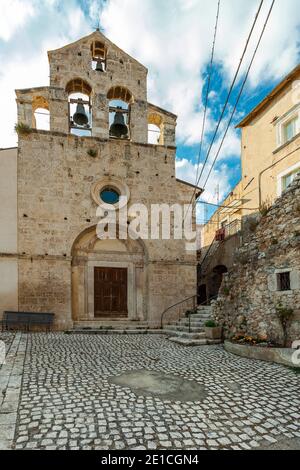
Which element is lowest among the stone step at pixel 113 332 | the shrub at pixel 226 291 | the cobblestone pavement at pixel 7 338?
the stone step at pixel 113 332

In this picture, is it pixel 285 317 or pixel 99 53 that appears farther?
pixel 99 53

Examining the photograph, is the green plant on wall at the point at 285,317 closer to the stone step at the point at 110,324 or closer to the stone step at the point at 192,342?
the stone step at the point at 192,342

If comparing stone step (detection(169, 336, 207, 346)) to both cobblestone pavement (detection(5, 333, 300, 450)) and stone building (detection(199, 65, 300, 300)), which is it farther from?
stone building (detection(199, 65, 300, 300))

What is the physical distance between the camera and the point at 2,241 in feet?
36.7

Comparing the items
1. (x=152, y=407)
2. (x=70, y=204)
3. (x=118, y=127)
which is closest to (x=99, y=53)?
(x=118, y=127)

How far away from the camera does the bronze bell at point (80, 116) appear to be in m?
12.8

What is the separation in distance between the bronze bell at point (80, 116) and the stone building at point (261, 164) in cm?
738

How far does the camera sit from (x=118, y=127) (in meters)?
13.2

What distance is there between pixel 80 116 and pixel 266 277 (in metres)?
10.1

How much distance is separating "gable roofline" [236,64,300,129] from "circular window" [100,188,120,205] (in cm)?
845

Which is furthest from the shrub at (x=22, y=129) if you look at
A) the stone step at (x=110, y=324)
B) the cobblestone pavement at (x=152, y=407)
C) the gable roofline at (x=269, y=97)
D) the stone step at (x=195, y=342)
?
the gable roofline at (x=269, y=97)

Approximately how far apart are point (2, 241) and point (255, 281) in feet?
30.0

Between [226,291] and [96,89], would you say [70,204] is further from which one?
[226,291]

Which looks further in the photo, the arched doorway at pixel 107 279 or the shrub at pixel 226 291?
the arched doorway at pixel 107 279
